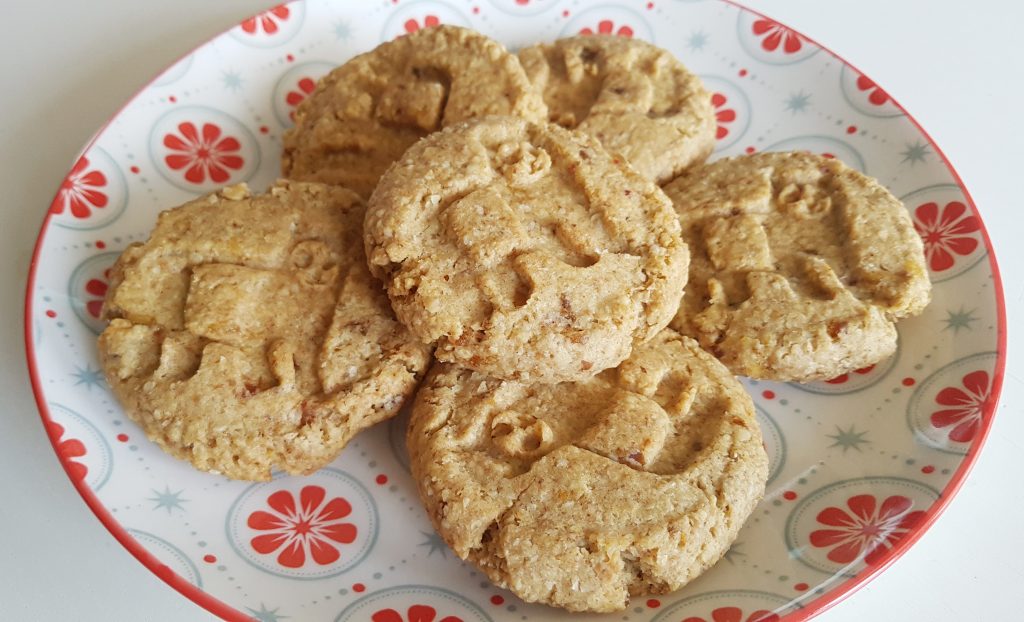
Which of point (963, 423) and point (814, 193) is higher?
point (814, 193)

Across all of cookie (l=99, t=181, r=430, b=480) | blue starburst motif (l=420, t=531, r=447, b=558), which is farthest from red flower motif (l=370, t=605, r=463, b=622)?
cookie (l=99, t=181, r=430, b=480)

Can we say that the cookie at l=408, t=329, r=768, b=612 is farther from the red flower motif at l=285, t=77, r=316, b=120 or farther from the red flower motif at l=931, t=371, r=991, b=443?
the red flower motif at l=285, t=77, r=316, b=120

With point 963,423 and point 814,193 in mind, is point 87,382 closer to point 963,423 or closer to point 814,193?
point 814,193

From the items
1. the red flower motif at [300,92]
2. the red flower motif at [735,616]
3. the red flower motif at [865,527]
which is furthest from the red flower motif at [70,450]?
the red flower motif at [865,527]

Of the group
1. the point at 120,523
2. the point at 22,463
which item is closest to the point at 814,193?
the point at 120,523

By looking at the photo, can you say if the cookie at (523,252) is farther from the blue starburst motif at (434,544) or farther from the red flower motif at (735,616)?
the red flower motif at (735,616)

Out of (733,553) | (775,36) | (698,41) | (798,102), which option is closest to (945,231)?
(798,102)
